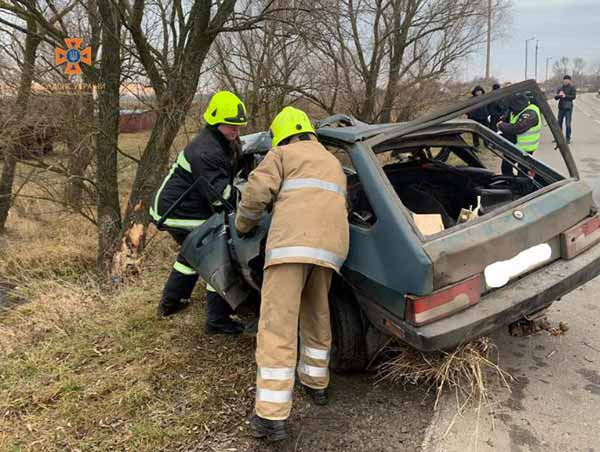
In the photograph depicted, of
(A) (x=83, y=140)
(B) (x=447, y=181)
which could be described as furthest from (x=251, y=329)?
(A) (x=83, y=140)

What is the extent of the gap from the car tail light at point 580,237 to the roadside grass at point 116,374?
1992 mm

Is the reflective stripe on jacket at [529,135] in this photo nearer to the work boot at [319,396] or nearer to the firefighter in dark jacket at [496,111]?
the firefighter in dark jacket at [496,111]

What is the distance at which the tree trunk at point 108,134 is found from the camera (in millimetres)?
6367

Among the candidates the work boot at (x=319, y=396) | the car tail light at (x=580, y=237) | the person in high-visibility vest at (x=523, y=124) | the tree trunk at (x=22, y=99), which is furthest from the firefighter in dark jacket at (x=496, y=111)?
the tree trunk at (x=22, y=99)

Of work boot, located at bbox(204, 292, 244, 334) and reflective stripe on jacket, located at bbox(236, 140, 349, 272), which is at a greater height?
reflective stripe on jacket, located at bbox(236, 140, 349, 272)

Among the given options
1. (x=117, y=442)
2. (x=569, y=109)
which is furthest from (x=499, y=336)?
(x=569, y=109)

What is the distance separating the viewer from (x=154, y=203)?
13.0 feet

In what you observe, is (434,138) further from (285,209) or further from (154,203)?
(154,203)

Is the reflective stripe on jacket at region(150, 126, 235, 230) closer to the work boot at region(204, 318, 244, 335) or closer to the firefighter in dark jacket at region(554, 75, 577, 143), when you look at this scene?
the work boot at region(204, 318, 244, 335)

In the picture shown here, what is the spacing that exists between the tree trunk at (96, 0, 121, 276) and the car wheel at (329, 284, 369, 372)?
13.4ft

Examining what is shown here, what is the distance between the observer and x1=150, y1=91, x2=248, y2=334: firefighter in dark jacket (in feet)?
11.7

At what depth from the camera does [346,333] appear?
2.93 meters

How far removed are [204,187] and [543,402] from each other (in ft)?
7.92

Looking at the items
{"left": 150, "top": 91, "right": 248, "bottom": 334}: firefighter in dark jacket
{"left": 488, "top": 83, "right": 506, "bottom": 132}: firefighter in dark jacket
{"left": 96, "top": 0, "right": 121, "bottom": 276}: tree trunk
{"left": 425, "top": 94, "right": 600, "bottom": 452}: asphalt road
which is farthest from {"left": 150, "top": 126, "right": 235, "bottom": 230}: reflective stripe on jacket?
{"left": 488, "top": 83, "right": 506, "bottom": 132}: firefighter in dark jacket
